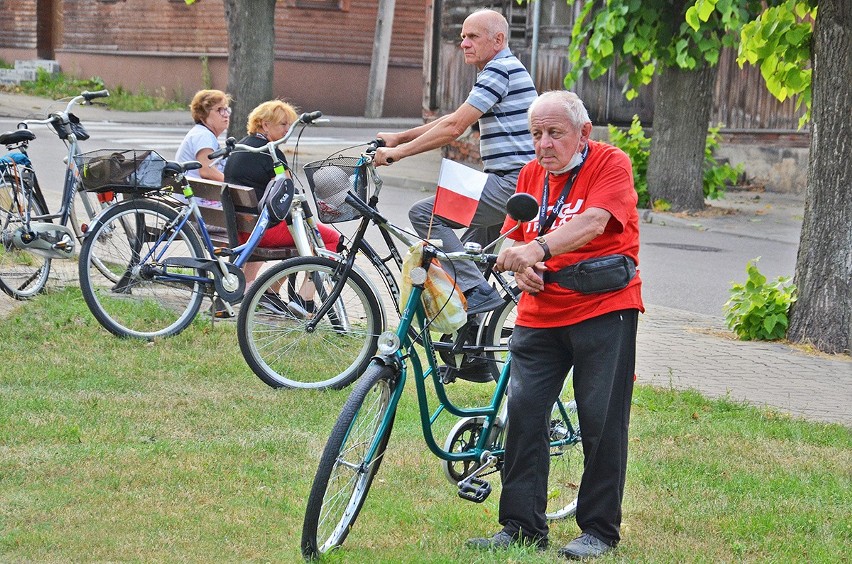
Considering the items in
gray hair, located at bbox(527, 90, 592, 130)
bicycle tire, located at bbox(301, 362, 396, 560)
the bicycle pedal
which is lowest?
the bicycle pedal

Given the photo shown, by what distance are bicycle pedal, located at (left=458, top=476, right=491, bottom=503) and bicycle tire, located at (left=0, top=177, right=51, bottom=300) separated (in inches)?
197

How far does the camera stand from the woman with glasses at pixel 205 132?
29.8 feet

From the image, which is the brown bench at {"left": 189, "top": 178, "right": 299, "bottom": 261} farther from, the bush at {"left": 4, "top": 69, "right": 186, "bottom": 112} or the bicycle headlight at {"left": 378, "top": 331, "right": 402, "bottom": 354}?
the bush at {"left": 4, "top": 69, "right": 186, "bottom": 112}

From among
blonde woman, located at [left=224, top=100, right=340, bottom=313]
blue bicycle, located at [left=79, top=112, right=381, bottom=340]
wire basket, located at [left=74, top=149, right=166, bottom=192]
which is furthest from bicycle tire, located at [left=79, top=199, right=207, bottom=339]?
blonde woman, located at [left=224, top=100, right=340, bottom=313]

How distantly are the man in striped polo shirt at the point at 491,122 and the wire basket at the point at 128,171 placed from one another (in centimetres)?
213

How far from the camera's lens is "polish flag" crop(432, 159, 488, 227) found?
462cm

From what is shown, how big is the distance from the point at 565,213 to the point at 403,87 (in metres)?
28.9

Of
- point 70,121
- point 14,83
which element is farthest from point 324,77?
point 70,121

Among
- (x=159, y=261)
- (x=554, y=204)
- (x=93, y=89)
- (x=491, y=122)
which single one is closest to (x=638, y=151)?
(x=159, y=261)

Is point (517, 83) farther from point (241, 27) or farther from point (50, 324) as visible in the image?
point (241, 27)

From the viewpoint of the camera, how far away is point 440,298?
459cm

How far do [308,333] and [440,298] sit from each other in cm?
224

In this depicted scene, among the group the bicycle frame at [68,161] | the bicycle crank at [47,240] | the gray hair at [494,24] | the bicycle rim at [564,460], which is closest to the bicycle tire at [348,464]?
the bicycle rim at [564,460]

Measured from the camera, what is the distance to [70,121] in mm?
8812
